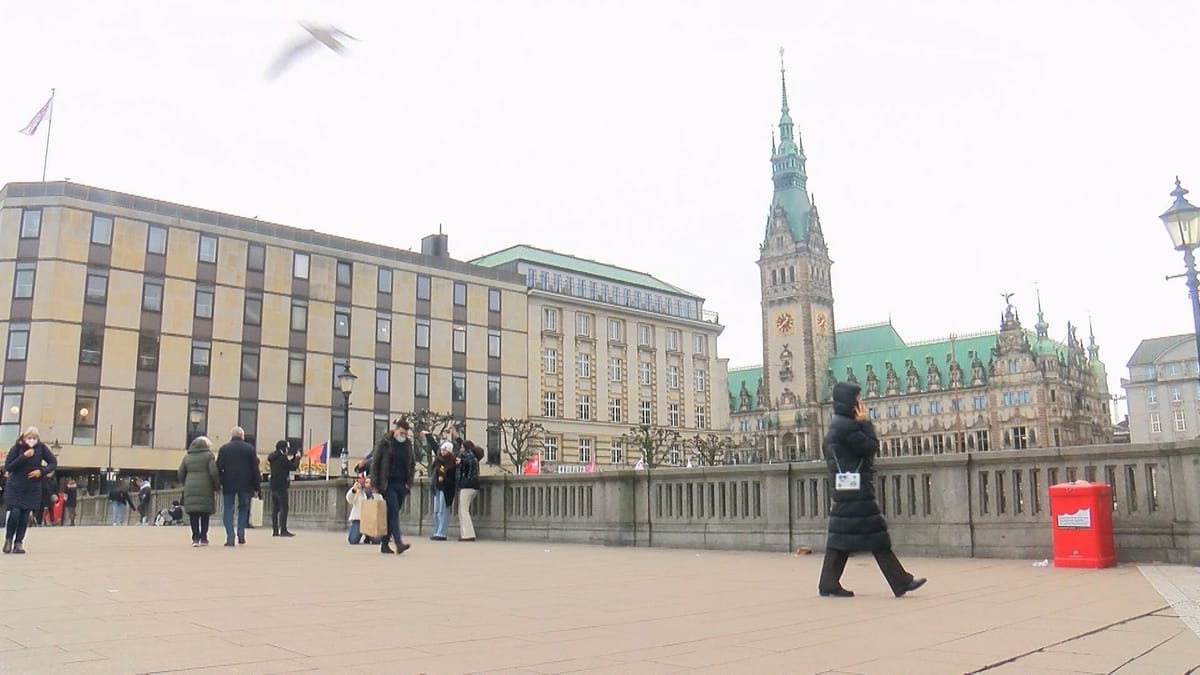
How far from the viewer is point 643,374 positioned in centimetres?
8906

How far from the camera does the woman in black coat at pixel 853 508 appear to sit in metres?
8.32

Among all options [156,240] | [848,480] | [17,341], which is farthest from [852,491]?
[156,240]

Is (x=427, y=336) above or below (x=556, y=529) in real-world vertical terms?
above

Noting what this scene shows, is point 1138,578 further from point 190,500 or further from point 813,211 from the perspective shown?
point 813,211

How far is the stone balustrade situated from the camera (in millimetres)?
11133

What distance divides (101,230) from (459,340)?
26122 mm

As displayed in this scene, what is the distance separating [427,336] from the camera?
72.9 meters

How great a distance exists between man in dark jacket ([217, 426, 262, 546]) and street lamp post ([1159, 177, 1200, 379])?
50.0 feet

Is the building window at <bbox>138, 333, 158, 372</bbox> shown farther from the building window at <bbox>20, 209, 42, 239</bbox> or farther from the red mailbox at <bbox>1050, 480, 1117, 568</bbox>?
the red mailbox at <bbox>1050, 480, 1117, 568</bbox>

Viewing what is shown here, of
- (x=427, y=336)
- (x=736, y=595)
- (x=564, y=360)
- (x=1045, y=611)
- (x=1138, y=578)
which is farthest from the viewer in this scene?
(x=564, y=360)

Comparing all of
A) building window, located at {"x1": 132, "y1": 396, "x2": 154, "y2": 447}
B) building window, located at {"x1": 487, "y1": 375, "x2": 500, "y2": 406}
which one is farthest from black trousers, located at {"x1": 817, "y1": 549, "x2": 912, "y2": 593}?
building window, located at {"x1": 487, "y1": 375, "x2": 500, "y2": 406}

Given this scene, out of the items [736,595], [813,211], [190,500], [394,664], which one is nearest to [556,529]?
[190,500]

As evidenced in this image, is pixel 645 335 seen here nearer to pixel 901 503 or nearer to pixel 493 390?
pixel 493 390

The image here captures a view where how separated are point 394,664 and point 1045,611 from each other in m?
4.79
